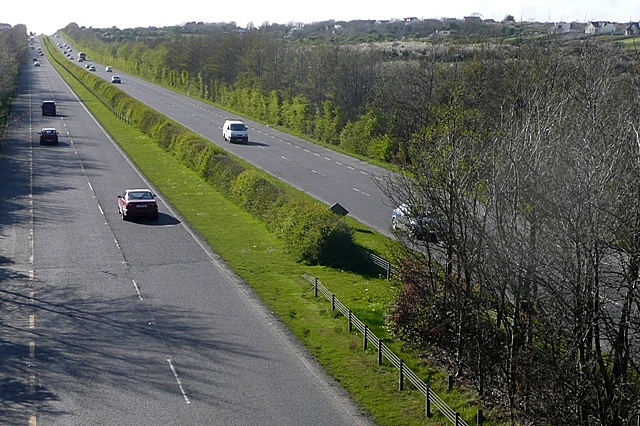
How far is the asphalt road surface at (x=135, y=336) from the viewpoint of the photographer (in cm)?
1537

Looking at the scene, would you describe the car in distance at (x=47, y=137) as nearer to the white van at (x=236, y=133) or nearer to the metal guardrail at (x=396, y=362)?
the white van at (x=236, y=133)

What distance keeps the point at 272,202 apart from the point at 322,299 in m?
9.99

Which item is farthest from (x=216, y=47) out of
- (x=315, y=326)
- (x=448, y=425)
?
(x=448, y=425)

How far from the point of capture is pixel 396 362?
17078 millimetres

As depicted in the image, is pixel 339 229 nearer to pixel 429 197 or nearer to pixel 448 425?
pixel 429 197

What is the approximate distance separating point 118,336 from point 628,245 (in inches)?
474

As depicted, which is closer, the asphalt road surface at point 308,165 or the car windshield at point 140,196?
the car windshield at point 140,196

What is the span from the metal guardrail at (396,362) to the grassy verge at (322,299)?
185 millimetres

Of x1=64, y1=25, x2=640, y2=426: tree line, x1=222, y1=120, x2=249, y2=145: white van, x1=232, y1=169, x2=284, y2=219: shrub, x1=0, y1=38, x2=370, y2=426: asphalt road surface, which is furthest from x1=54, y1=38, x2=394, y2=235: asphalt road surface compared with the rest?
x1=0, y1=38, x2=370, y2=426: asphalt road surface

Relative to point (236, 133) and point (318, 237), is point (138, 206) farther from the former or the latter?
point (236, 133)

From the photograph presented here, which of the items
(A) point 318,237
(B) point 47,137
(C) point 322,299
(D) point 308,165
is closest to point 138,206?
(A) point 318,237

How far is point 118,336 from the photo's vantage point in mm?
19422

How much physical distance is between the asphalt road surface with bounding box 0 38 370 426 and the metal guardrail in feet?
4.14

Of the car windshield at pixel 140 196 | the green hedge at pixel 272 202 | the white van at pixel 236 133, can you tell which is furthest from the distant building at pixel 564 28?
A: the car windshield at pixel 140 196
